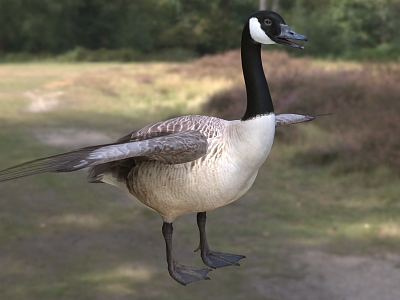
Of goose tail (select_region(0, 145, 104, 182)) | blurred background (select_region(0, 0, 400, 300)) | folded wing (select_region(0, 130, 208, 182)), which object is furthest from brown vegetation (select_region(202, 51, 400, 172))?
goose tail (select_region(0, 145, 104, 182))

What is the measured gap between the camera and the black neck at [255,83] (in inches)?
72.8

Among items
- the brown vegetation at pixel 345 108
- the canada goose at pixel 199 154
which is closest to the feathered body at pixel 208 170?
the canada goose at pixel 199 154

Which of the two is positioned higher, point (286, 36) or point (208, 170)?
point (286, 36)

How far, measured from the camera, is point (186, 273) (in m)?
2.45

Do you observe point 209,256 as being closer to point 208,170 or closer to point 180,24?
point 208,170

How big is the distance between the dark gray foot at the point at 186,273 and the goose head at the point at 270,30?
1.05 m

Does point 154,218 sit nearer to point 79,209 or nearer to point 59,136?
point 79,209

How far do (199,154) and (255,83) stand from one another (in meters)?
0.35

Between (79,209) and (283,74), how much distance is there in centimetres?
807

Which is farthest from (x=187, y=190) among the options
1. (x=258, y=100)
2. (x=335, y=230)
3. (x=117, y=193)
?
(x=117, y=193)

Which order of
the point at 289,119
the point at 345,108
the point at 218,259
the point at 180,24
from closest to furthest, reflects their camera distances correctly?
the point at 289,119
the point at 218,259
the point at 345,108
the point at 180,24

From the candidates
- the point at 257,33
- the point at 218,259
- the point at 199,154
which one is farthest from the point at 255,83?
the point at 218,259

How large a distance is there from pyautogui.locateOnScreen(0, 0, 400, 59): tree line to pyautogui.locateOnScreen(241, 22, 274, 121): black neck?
114ft

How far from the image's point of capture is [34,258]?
8.97 m
